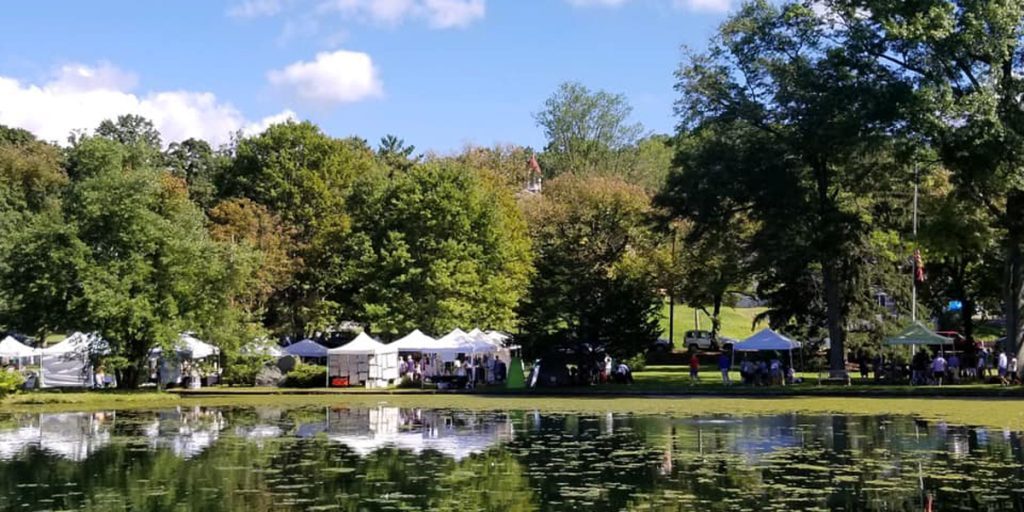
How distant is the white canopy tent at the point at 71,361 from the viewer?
45531 millimetres

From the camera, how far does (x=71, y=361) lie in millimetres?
50250

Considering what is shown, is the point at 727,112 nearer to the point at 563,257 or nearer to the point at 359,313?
the point at 563,257

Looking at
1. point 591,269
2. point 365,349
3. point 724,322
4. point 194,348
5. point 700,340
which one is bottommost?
point 365,349

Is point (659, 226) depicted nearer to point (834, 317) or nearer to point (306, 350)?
point (834, 317)

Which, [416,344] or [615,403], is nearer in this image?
[615,403]

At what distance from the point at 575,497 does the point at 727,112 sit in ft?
103

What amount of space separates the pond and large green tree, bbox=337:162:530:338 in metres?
22.8

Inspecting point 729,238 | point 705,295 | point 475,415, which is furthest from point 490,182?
point 475,415

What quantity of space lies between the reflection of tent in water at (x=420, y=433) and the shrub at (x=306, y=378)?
16400mm

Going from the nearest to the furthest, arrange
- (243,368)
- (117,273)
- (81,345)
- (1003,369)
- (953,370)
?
(1003,369) < (953,370) < (117,273) < (81,345) < (243,368)

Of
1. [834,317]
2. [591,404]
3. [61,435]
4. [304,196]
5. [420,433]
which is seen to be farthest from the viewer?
[304,196]

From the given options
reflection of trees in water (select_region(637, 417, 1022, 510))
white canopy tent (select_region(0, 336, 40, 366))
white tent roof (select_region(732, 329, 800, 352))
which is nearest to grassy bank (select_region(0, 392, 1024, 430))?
reflection of trees in water (select_region(637, 417, 1022, 510))


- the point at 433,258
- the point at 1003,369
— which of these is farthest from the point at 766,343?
the point at 433,258

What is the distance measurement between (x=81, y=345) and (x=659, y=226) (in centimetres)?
2560
